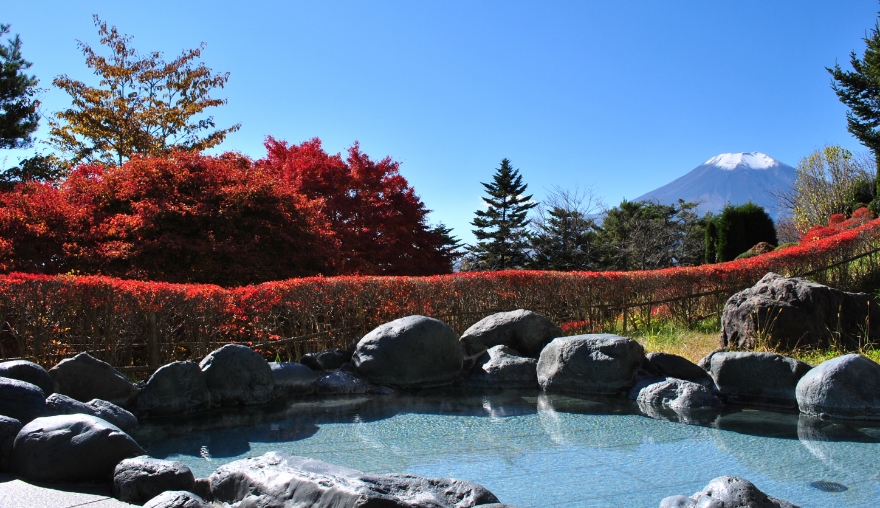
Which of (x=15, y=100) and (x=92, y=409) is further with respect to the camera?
(x=15, y=100)

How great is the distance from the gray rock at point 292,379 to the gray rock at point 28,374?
272 cm

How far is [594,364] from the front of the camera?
26.9ft

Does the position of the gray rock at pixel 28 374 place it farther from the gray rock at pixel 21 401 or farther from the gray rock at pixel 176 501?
the gray rock at pixel 176 501

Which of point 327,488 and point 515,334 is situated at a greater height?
point 515,334

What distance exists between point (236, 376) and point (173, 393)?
2.56 feet

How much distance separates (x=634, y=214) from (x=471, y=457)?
113 feet

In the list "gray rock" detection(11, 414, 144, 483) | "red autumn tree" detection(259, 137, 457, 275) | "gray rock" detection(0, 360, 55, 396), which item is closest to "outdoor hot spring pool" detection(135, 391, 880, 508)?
"gray rock" detection(11, 414, 144, 483)

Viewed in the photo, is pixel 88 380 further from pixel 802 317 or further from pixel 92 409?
pixel 802 317

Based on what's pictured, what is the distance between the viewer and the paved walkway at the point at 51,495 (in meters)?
3.82

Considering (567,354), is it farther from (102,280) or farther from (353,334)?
(102,280)

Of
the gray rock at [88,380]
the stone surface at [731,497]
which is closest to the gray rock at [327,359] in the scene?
the gray rock at [88,380]

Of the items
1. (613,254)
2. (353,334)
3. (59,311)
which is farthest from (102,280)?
(613,254)

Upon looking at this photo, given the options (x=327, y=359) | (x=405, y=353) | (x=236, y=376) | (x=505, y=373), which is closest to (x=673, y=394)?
(x=505, y=373)

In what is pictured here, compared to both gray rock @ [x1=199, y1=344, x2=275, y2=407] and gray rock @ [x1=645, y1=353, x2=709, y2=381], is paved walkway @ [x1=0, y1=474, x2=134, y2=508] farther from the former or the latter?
gray rock @ [x1=645, y1=353, x2=709, y2=381]
